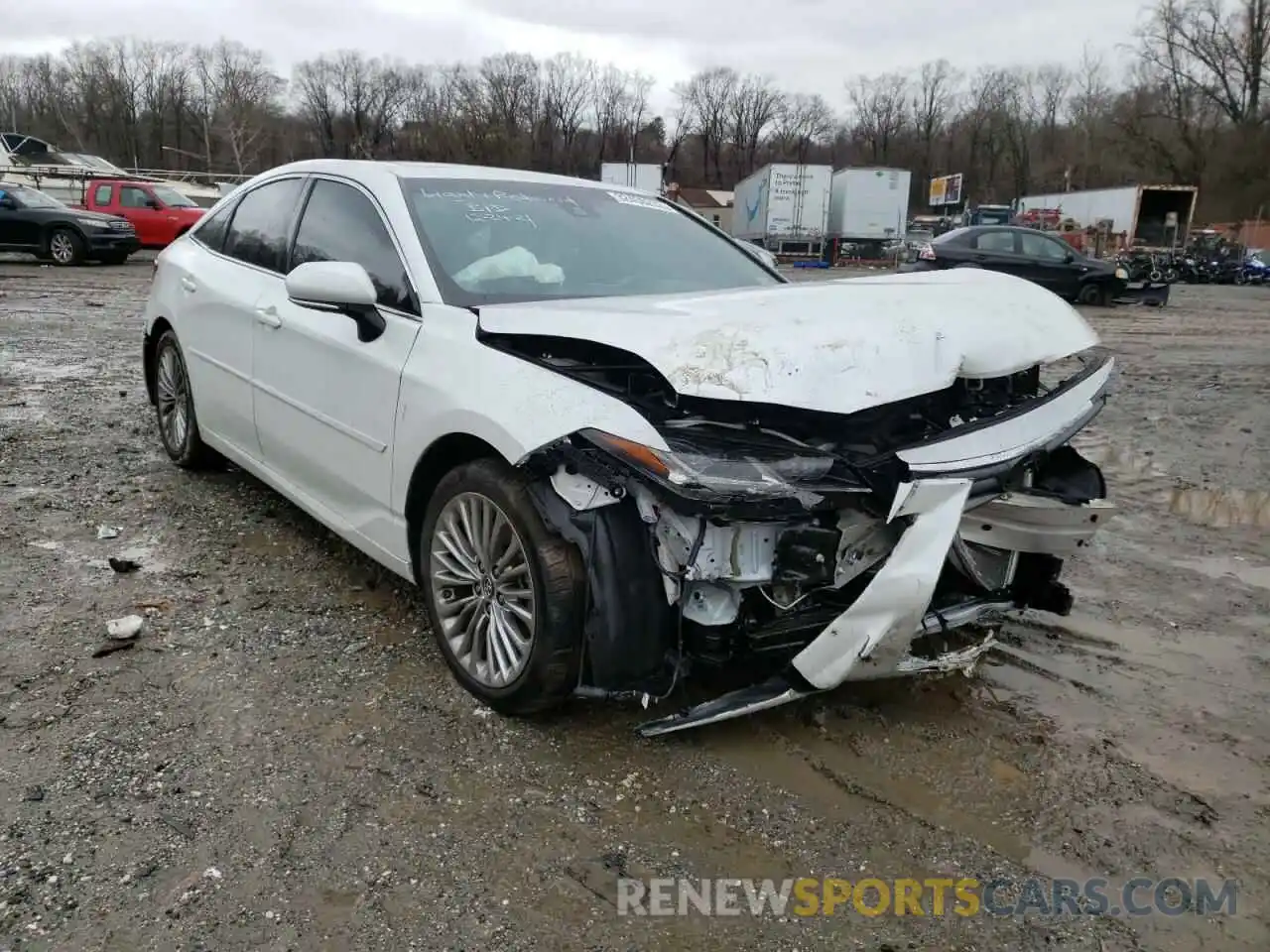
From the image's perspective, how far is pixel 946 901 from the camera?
7.37 feet

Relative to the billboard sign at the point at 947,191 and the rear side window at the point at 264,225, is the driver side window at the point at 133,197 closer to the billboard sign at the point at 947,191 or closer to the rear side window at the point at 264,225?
the rear side window at the point at 264,225

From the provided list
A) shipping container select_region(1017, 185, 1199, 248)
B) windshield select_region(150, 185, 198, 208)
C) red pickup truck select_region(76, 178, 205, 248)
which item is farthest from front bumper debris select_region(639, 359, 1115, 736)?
shipping container select_region(1017, 185, 1199, 248)

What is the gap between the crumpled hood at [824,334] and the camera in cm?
248

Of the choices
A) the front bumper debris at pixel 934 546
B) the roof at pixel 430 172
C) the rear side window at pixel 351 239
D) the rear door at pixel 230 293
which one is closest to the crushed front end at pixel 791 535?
the front bumper debris at pixel 934 546

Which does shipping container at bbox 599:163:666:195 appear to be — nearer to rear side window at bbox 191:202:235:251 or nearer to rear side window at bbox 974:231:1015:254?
rear side window at bbox 974:231:1015:254

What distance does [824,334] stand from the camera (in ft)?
8.63

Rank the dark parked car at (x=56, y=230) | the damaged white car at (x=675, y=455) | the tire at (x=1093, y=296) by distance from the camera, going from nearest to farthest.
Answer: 1. the damaged white car at (x=675, y=455)
2. the tire at (x=1093, y=296)
3. the dark parked car at (x=56, y=230)

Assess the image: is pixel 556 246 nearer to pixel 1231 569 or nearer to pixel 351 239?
pixel 351 239

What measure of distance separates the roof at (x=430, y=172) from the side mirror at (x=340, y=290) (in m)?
0.72

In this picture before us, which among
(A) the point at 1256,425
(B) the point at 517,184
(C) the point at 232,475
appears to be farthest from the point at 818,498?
(A) the point at 1256,425

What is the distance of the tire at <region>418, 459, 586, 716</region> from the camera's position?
2660 mm

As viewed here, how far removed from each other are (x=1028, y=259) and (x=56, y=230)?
19.1 m

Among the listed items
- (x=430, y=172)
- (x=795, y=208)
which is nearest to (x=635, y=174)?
(x=795, y=208)

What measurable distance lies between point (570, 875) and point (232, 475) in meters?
3.81
